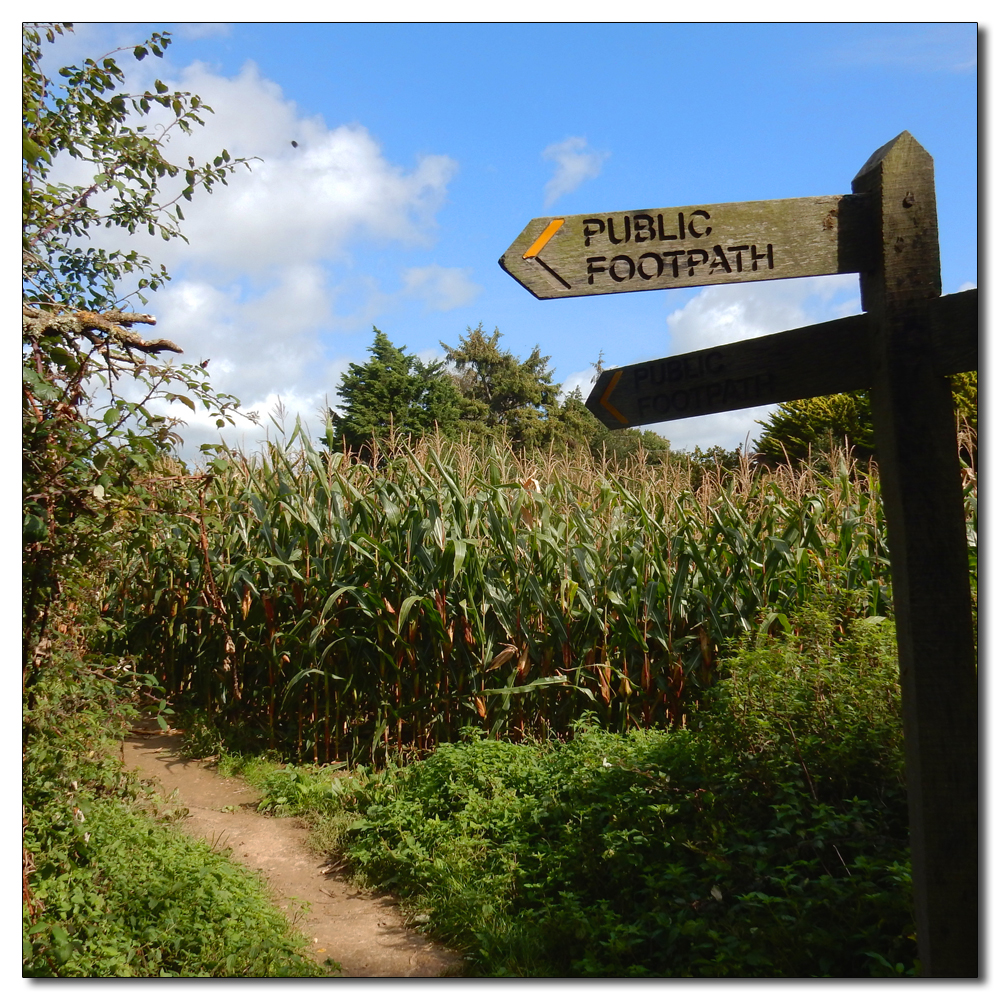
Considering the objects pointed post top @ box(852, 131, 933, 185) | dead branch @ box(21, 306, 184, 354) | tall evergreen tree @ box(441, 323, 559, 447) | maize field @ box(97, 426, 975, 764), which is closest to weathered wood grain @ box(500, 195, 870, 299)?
pointed post top @ box(852, 131, 933, 185)

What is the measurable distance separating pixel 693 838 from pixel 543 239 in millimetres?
2110

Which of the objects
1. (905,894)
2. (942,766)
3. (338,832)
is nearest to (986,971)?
(905,894)

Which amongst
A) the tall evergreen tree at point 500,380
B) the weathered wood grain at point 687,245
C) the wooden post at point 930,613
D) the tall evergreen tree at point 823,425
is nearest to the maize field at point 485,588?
the wooden post at point 930,613

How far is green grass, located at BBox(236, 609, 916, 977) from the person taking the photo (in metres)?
2.38

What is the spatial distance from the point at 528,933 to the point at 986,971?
1380 millimetres

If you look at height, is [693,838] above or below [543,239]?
below

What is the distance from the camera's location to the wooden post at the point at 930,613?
196cm

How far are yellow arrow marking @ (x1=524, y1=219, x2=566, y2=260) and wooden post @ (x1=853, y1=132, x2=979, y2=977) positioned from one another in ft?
2.71

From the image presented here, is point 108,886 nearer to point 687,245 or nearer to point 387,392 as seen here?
point 687,245

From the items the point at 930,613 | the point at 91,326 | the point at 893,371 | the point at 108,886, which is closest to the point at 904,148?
the point at 893,371

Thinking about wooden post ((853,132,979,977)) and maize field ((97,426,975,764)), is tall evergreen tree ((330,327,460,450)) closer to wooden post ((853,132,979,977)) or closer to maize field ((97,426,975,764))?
maize field ((97,426,975,764))

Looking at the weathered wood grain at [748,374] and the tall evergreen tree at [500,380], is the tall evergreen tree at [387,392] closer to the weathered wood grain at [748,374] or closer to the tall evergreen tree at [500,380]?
the tall evergreen tree at [500,380]

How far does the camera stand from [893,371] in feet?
6.63

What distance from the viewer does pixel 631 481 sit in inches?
206
